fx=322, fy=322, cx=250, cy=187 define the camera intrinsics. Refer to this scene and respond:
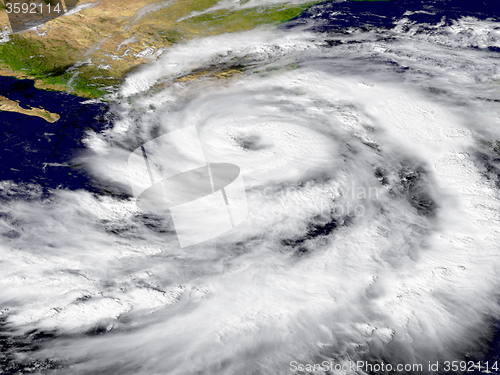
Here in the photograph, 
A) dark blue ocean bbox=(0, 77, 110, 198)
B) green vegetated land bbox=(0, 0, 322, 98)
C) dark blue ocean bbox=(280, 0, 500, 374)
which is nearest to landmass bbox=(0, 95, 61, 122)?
dark blue ocean bbox=(0, 77, 110, 198)

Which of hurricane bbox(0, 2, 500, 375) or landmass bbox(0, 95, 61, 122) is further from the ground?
landmass bbox(0, 95, 61, 122)

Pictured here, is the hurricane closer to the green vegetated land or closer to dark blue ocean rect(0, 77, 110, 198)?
dark blue ocean rect(0, 77, 110, 198)

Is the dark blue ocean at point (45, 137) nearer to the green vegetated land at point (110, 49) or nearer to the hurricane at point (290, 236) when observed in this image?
the hurricane at point (290, 236)

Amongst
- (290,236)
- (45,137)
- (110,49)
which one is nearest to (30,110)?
(45,137)

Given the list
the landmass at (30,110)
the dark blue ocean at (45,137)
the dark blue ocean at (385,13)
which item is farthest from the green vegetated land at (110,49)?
the landmass at (30,110)

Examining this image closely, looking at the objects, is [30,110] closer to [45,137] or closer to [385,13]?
[45,137]

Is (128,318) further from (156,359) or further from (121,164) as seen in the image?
(121,164)

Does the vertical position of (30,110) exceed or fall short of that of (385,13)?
it falls short

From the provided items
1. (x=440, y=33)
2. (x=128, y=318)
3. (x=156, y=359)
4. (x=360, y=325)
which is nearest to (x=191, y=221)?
(x=128, y=318)

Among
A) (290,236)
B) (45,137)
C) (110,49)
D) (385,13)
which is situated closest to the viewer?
(290,236)
